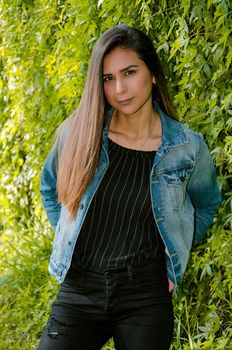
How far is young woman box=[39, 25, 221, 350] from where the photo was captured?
8.32ft

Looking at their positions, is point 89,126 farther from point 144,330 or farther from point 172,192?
point 144,330

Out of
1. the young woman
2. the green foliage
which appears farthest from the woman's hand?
the green foliage

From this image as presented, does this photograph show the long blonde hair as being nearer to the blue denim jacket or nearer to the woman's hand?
the blue denim jacket

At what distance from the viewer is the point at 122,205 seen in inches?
102

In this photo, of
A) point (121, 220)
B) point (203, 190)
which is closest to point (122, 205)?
point (121, 220)

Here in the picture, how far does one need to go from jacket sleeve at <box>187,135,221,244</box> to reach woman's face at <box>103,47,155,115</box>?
1.04 ft

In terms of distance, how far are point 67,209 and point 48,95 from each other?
2.73 m

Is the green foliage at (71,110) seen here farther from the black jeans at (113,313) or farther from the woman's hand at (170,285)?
the black jeans at (113,313)

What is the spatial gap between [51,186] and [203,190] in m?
0.69

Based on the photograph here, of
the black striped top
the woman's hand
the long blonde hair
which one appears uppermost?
the long blonde hair

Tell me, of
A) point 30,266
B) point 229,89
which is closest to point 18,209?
point 30,266

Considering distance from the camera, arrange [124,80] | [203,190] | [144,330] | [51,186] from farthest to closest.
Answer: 1. [51,186]
2. [203,190]
3. [124,80]
4. [144,330]

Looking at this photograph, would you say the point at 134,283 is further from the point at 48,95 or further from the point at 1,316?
the point at 48,95

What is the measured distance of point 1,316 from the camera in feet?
16.0
